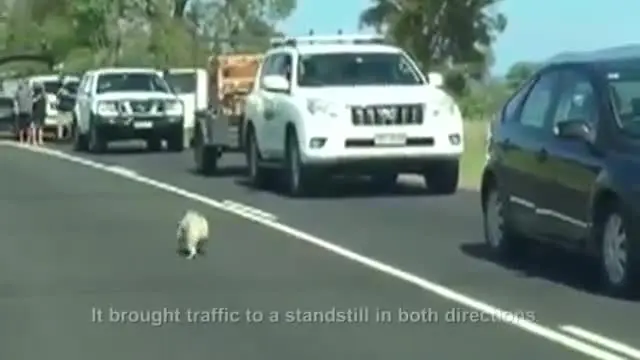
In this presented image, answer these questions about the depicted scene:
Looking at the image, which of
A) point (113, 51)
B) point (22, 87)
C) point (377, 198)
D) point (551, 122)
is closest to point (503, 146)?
point (551, 122)

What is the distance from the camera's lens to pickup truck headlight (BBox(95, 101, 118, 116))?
42.4 meters

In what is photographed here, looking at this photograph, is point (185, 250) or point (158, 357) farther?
point (185, 250)

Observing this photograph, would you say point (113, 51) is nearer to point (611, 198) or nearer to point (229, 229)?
point (229, 229)

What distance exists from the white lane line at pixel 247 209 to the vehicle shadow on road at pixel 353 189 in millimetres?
1054

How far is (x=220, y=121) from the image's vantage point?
31.1m

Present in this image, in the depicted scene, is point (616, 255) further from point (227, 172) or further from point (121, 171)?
point (121, 171)

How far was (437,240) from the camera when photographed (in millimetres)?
18406

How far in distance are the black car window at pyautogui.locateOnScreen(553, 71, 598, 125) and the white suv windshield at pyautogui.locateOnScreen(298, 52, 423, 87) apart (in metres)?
9.97

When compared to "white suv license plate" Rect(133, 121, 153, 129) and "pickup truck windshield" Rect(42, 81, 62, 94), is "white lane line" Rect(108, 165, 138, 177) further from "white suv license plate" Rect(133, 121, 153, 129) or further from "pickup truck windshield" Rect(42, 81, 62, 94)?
"pickup truck windshield" Rect(42, 81, 62, 94)

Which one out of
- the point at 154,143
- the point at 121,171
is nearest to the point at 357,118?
the point at 121,171

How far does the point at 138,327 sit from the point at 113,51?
67651mm

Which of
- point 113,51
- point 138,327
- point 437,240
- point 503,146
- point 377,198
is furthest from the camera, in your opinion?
point 113,51

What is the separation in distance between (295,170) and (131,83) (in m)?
19.3

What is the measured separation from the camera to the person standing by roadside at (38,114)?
50.6 metres
